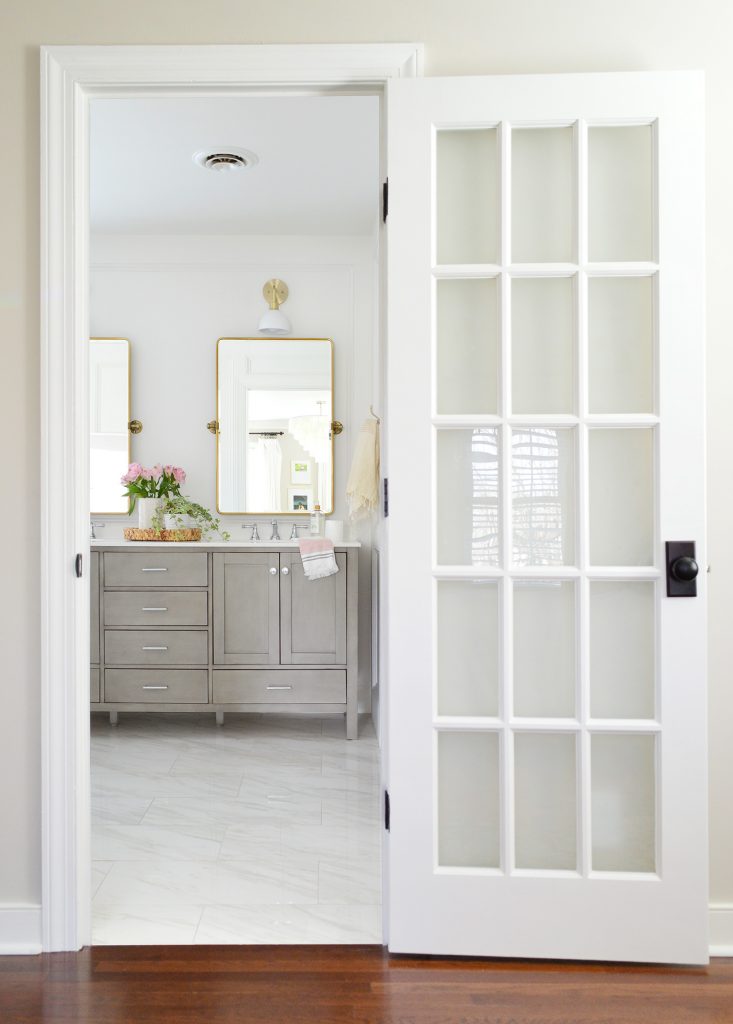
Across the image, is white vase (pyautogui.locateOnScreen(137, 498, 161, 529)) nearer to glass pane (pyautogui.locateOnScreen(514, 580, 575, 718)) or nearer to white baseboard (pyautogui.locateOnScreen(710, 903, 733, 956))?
glass pane (pyautogui.locateOnScreen(514, 580, 575, 718))

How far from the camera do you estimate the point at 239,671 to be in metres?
3.57

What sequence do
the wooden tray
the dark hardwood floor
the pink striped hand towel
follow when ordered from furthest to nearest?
the wooden tray < the pink striped hand towel < the dark hardwood floor

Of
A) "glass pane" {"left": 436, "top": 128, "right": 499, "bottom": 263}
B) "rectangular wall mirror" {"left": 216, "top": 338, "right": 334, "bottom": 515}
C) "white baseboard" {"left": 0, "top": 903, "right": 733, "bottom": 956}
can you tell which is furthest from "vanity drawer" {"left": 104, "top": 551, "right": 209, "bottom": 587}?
"glass pane" {"left": 436, "top": 128, "right": 499, "bottom": 263}

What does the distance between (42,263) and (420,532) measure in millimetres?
1127

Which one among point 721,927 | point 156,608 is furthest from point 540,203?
point 156,608

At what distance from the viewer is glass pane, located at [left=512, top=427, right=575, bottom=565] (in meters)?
1.75

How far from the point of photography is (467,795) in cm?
178

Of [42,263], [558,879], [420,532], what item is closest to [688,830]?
[558,879]

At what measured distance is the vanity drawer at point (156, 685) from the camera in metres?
3.58

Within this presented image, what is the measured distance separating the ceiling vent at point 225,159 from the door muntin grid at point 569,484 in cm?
164

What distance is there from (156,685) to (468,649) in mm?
2277

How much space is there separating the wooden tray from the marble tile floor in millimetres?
973

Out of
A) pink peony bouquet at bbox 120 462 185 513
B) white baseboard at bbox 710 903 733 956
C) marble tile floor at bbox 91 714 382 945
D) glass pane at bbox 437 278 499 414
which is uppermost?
glass pane at bbox 437 278 499 414

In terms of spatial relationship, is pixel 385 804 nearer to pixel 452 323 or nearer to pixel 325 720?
pixel 452 323
